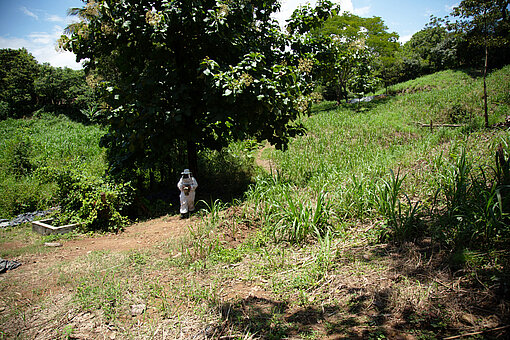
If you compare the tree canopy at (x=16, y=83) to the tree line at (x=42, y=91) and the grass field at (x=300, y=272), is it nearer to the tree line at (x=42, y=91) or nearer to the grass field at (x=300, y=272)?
the tree line at (x=42, y=91)

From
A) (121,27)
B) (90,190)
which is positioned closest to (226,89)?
(121,27)

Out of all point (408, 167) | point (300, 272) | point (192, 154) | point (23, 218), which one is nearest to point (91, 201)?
point (192, 154)

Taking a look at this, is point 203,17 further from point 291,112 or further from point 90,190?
point 90,190

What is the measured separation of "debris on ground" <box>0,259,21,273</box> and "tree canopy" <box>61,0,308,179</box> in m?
2.47

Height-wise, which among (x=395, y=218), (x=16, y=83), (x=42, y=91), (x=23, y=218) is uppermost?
(x=16, y=83)

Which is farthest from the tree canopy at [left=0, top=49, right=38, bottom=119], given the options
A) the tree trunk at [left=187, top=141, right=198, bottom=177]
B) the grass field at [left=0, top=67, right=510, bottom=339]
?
the grass field at [left=0, top=67, right=510, bottom=339]

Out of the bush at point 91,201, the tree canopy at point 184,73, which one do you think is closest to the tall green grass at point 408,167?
the tree canopy at point 184,73

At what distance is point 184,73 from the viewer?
20.5 feet

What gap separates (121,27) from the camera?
17.6 feet

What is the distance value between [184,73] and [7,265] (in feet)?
15.1

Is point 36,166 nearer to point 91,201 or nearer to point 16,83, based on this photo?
point 91,201

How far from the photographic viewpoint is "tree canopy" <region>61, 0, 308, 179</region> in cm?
510

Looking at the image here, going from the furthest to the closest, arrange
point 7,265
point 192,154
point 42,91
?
point 42,91
point 192,154
point 7,265

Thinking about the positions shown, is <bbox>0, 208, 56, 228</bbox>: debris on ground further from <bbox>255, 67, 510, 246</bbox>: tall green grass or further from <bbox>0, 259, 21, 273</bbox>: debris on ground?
<bbox>255, 67, 510, 246</bbox>: tall green grass
